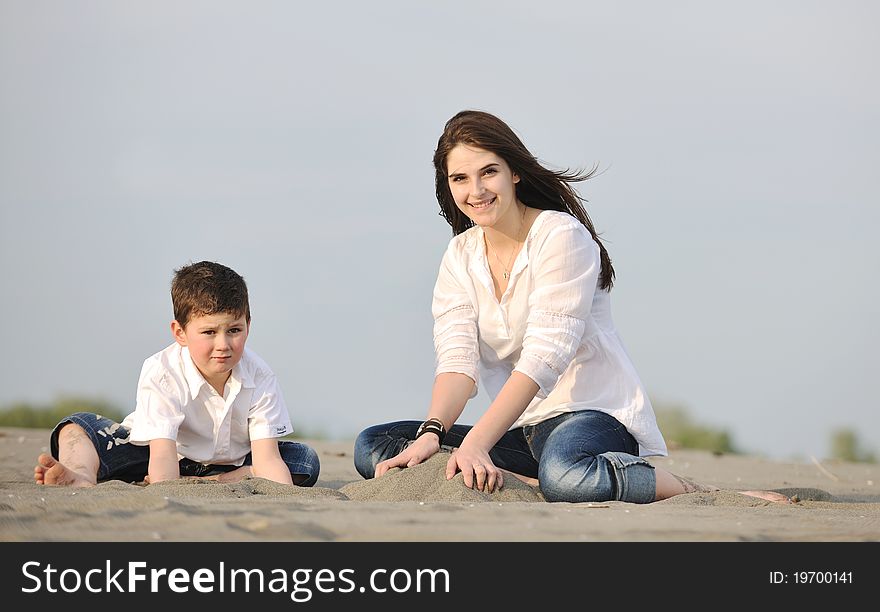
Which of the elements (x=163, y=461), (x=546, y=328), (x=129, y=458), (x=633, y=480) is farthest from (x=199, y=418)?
(x=633, y=480)

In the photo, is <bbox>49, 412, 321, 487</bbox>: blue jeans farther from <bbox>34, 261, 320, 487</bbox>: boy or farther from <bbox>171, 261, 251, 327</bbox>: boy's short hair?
<bbox>171, 261, 251, 327</bbox>: boy's short hair

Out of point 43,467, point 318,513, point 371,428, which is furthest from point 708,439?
point 318,513

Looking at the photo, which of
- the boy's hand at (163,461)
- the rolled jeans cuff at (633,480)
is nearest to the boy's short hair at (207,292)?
the boy's hand at (163,461)

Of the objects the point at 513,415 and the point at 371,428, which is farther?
the point at 371,428

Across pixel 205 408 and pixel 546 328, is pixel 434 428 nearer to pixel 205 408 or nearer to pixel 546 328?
pixel 546 328

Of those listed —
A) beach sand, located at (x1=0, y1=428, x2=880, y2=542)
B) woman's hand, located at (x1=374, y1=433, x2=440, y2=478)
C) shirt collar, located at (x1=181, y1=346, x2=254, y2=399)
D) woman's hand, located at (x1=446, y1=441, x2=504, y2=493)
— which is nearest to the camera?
beach sand, located at (x1=0, y1=428, x2=880, y2=542)

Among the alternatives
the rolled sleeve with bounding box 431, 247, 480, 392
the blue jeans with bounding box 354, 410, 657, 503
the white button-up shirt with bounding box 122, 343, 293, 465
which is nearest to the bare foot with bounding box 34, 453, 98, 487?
the white button-up shirt with bounding box 122, 343, 293, 465

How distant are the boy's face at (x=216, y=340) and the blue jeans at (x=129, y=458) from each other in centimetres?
47

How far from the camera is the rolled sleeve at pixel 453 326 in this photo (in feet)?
13.8

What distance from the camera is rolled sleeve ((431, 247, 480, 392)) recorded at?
421 cm

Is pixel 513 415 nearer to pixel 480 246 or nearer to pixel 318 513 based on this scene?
pixel 480 246

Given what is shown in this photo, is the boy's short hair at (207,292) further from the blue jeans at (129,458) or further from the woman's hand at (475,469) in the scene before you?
the woman's hand at (475,469)
